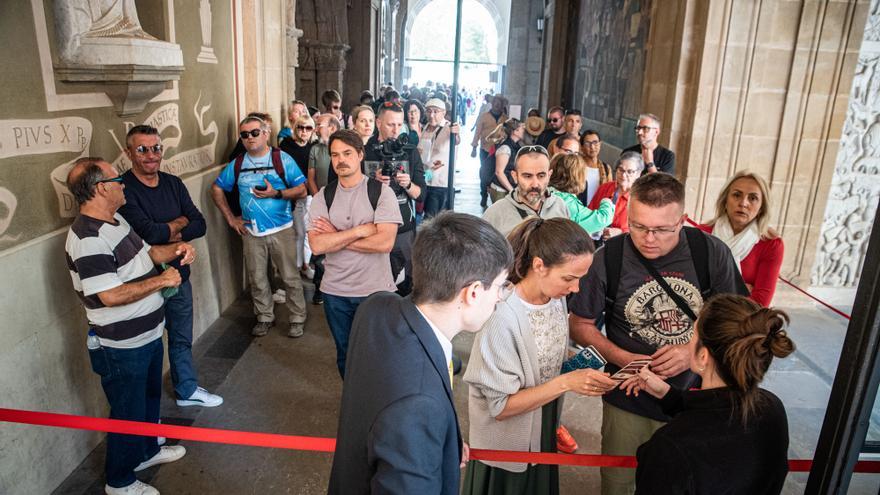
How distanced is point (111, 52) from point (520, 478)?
118 inches

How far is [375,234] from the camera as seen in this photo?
3752 millimetres

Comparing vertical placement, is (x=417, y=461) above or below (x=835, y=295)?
above

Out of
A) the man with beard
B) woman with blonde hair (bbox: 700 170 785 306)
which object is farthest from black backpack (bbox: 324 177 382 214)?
woman with blonde hair (bbox: 700 170 785 306)

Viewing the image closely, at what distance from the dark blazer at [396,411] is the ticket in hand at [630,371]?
853 millimetres

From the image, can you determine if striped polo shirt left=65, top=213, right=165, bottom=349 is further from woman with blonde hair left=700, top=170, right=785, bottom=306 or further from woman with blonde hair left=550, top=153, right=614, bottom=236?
woman with blonde hair left=700, top=170, right=785, bottom=306

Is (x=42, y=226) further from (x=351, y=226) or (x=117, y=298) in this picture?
(x=351, y=226)

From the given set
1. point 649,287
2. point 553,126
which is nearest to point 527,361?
point 649,287

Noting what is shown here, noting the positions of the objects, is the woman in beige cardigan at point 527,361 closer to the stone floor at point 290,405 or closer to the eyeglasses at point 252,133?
the stone floor at point 290,405

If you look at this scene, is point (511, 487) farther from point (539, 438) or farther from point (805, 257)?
point (805, 257)

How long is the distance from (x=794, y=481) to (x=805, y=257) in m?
3.62

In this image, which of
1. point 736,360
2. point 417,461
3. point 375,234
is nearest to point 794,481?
point 736,360

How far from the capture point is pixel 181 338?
3.99 metres

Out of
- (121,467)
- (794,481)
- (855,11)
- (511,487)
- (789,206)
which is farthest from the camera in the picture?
(789,206)

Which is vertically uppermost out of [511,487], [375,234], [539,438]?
[375,234]
